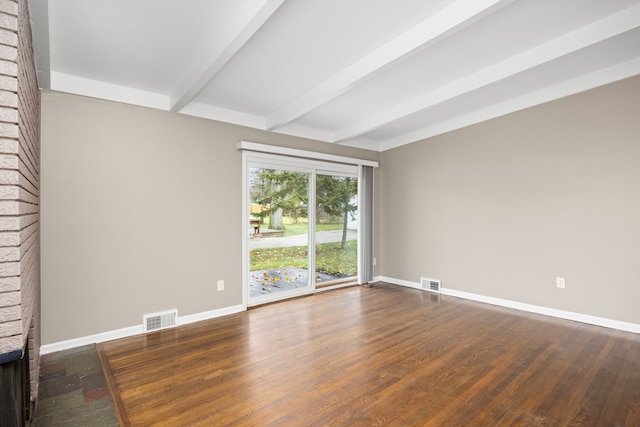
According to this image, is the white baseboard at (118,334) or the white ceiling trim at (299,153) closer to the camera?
the white baseboard at (118,334)

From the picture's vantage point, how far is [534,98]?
3.84 metres

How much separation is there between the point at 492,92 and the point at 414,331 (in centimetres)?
289

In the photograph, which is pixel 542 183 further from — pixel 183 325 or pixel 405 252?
pixel 183 325

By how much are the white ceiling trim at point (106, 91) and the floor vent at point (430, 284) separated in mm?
4320

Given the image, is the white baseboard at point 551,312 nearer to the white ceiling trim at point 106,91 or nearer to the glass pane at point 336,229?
the glass pane at point 336,229

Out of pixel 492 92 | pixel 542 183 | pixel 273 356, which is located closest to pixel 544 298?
pixel 542 183

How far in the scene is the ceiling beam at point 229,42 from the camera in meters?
1.97

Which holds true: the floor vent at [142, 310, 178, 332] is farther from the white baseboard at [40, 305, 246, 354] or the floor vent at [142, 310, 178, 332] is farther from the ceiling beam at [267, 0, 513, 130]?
the ceiling beam at [267, 0, 513, 130]

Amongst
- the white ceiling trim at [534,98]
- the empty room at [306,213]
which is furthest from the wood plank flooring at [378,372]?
the white ceiling trim at [534,98]

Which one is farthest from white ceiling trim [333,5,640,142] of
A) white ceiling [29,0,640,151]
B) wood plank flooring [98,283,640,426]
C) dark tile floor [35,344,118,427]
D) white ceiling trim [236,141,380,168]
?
dark tile floor [35,344,118,427]

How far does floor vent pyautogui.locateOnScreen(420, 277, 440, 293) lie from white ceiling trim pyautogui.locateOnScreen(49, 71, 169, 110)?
4.32 meters

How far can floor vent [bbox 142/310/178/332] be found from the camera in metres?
3.35

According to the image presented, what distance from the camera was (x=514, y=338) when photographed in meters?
3.13

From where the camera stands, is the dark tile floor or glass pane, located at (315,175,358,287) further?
glass pane, located at (315,175,358,287)
